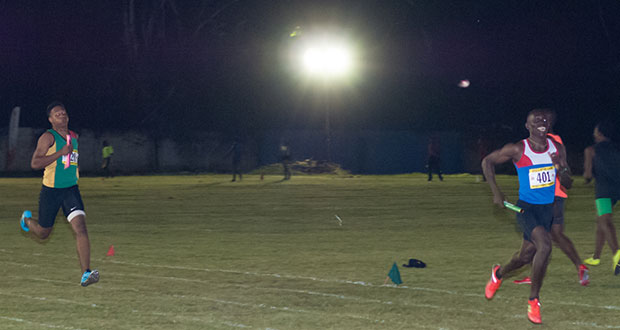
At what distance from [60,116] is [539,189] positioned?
16.4ft

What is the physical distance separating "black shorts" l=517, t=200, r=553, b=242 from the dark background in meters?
44.1

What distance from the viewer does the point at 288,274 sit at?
10.2m

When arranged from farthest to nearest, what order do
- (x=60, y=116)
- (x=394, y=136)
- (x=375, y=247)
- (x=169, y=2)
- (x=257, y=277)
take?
(x=169, y=2), (x=394, y=136), (x=375, y=247), (x=257, y=277), (x=60, y=116)

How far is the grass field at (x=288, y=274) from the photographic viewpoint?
7.52 m

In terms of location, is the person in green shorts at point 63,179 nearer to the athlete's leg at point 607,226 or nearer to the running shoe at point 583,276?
the running shoe at point 583,276

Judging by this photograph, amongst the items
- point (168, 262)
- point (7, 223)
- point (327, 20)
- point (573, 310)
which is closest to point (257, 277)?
point (168, 262)

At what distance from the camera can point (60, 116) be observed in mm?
9031

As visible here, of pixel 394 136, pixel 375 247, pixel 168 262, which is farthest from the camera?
pixel 394 136

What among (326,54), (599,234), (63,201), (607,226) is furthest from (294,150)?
(63,201)

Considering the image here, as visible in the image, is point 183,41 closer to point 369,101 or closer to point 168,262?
point 369,101

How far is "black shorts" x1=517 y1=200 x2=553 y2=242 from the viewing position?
24.7 feet

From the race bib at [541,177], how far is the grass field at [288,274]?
3.89 ft

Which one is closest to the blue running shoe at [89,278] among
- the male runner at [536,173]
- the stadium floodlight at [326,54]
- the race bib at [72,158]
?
the race bib at [72,158]

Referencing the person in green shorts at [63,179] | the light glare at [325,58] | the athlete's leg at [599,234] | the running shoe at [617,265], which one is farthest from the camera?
the light glare at [325,58]
